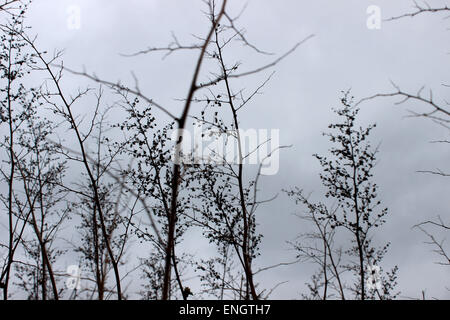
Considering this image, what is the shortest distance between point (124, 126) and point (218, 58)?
2352mm

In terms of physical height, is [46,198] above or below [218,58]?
below
